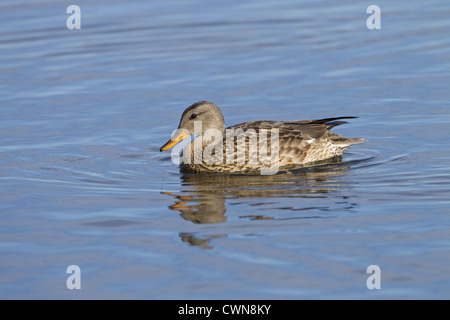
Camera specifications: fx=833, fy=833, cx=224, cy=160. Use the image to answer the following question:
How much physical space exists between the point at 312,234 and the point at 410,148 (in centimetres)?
365

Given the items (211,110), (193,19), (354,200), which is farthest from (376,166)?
(193,19)

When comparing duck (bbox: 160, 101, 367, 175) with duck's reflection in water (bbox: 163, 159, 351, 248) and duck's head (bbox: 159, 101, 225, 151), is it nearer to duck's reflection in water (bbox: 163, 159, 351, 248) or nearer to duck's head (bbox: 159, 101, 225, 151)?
duck's head (bbox: 159, 101, 225, 151)

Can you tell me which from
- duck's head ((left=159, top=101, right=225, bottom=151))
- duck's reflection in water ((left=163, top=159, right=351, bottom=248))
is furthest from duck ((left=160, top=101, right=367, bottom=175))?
duck's reflection in water ((left=163, top=159, right=351, bottom=248))

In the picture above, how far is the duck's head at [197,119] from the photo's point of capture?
10.9 m

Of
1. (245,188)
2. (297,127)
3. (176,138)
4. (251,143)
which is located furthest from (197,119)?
(245,188)

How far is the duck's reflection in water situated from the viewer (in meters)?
8.80

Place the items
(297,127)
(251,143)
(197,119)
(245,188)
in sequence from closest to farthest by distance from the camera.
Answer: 1. (245,188)
2. (251,143)
3. (197,119)
4. (297,127)

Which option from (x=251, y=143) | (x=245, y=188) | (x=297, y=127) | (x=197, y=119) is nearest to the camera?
(x=245, y=188)

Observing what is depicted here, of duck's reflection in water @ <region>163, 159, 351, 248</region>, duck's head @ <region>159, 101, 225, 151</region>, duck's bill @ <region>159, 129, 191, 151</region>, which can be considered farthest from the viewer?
duck's head @ <region>159, 101, 225, 151</region>

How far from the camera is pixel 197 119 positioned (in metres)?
11.0

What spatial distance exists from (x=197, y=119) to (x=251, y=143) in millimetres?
809

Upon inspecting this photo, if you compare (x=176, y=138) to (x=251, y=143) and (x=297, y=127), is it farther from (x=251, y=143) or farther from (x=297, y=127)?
(x=297, y=127)

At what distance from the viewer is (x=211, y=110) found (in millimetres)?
11023

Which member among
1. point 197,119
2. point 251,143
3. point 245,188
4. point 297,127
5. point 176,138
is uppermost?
point 197,119
